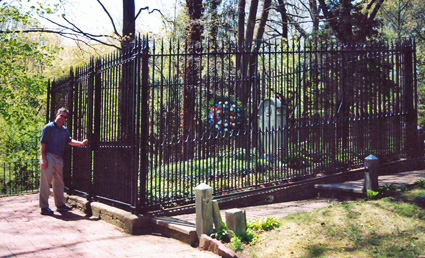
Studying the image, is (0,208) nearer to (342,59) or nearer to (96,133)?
(96,133)

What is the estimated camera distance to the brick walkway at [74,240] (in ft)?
16.7

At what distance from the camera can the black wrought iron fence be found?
6727mm

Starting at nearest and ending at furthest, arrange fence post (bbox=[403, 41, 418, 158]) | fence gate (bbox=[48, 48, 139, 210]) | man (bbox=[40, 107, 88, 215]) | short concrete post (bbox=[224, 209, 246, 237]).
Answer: short concrete post (bbox=[224, 209, 246, 237]), fence gate (bbox=[48, 48, 139, 210]), man (bbox=[40, 107, 88, 215]), fence post (bbox=[403, 41, 418, 158])

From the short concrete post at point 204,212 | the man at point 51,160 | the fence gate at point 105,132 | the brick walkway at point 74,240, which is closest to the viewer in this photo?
the brick walkway at point 74,240

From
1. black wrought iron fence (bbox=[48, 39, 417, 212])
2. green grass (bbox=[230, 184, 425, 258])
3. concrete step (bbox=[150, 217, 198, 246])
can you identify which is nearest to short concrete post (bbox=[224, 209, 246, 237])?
green grass (bbox=[230, 184, 425, 258])

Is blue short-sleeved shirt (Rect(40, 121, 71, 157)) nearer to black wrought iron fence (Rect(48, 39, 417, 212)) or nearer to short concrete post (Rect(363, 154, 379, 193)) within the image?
black wrought iron fence (Rect(48, 39, 417, 212))

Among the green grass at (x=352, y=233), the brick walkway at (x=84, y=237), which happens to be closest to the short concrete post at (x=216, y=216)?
the brick walkway at (x=84, y=237)

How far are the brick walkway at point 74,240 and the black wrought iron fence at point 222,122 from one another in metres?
0.69

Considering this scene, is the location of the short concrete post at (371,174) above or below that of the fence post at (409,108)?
below

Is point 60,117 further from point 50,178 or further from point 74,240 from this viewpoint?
point 74,240

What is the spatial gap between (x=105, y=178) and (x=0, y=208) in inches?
137

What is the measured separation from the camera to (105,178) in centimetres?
741

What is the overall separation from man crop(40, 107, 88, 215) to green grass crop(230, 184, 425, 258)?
4519mm

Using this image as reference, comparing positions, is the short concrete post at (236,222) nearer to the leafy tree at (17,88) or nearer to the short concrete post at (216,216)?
the short concrete post at (216,216)
